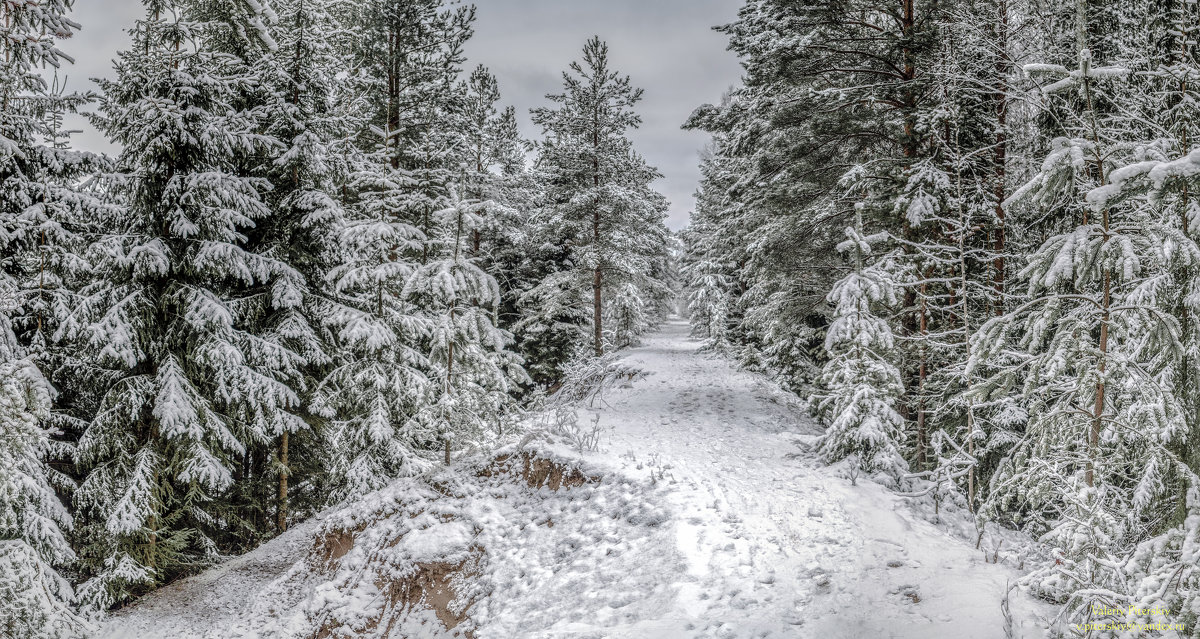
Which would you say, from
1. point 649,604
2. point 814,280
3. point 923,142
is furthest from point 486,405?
point 923,142

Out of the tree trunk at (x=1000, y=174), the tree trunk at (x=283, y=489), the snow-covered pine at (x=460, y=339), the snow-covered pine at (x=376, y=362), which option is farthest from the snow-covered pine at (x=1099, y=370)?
the tree trunk at (x=283, y=489)

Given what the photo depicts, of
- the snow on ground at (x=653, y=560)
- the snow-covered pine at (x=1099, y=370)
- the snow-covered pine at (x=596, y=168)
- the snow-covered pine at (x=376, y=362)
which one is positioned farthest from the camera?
the snow-covered pine at (x=596, y=168)

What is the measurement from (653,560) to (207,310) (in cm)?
926

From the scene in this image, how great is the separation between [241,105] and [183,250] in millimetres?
3726

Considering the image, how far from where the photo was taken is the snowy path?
494 cm

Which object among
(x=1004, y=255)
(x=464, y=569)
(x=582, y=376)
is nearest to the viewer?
(x=1004, y=255)

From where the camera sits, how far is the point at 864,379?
8.50 meters

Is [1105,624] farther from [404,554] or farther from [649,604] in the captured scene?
[404,554]

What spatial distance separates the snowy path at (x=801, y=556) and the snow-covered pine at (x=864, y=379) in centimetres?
62

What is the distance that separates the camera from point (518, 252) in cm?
2456

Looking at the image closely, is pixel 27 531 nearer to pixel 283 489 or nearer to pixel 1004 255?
pixel 283 489

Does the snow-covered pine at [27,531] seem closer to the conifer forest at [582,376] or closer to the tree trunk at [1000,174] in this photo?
the conifer forest at [582,376]

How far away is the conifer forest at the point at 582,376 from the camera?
4.34m

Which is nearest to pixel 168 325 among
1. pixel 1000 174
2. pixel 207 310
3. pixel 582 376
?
pixel 207 310
